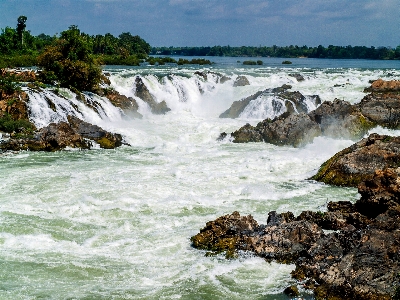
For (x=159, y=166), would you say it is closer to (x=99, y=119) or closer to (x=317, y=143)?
(x=317, y=143)

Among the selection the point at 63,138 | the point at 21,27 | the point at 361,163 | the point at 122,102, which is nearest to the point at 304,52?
the point at 21,27

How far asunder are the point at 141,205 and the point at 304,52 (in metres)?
126

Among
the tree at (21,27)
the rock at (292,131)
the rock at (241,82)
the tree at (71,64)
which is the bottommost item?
the rock at (292,131)

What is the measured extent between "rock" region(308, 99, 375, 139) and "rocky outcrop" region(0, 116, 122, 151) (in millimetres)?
10568

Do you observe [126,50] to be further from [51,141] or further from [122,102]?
[51,141]

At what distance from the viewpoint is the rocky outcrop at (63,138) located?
20.2m

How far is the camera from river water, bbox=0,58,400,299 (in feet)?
28.2

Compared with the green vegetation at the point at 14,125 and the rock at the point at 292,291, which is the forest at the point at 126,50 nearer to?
the green vegetation at the point at 14,125

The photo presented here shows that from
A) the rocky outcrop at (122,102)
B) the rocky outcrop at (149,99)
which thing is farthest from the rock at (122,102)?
the rocky outcrop at (149,99)

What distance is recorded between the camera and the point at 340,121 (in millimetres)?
23391

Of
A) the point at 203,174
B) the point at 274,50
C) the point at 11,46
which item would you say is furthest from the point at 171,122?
the point at 274,50

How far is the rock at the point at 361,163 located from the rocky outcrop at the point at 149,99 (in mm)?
19033

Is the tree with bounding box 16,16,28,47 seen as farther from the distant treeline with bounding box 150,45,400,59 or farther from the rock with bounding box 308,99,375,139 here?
the distant treeline with bounding box 150,45,400,59

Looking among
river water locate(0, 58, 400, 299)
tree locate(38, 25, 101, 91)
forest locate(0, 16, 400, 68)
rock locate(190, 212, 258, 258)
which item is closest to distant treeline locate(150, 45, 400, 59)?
forest locate(0, 16, 400, 68)
